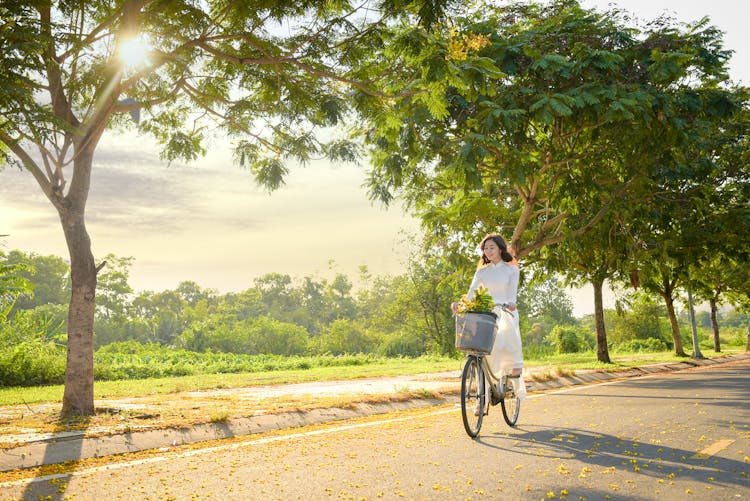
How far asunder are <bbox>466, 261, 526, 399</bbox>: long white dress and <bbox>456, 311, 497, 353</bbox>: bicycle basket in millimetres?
475

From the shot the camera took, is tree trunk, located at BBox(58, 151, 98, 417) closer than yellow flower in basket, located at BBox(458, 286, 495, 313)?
No

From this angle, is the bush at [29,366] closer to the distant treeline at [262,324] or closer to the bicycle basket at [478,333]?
the distant treeline at [262,324]

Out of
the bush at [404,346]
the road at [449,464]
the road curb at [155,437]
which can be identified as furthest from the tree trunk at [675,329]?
Answer: the road curb at [155,437]

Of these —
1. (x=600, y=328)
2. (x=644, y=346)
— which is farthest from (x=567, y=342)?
(x=600, y=328)

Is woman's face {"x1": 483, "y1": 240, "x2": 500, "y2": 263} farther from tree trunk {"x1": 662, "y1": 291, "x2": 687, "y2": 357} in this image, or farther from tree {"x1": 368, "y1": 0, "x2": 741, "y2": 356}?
tree trunk {"x1": 662, "y1": 291, "x2": 687, "y2": 357}

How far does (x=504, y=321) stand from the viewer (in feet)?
24.8

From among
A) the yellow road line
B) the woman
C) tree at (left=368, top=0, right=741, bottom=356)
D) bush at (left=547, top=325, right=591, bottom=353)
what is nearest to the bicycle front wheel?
the woman

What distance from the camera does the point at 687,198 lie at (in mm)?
18250

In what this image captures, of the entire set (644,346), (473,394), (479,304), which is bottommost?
(644,346)

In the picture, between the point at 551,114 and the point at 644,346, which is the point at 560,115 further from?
the point at 644,346

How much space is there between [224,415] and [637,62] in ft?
33.3

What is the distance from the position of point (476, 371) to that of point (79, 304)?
205 inches

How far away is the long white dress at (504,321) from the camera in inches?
291

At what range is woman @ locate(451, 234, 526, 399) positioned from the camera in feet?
24.3
